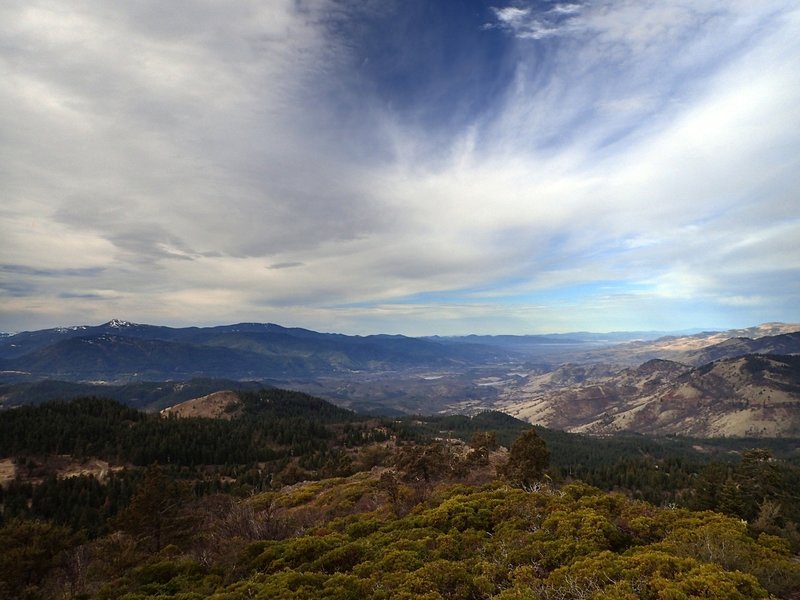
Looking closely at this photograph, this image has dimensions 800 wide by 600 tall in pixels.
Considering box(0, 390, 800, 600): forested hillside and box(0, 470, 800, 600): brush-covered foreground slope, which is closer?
box(0, 470, 800, 600): brush-covered foreground slope

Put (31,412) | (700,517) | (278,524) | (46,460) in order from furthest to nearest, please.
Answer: (31,412) < (46,460) < (278,524) < (700,517)

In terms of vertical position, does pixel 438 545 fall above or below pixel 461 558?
below

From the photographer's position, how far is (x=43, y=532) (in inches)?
1565

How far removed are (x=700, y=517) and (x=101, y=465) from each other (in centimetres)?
18600

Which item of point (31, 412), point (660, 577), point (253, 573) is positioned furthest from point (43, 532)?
point (31, 412)

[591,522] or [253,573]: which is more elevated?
[591,522]

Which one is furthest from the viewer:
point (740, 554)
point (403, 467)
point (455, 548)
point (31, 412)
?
point (31, 412)

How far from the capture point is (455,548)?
1072 inches

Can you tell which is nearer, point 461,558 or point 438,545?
point 461,558

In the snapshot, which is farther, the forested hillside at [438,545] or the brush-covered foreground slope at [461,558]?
the forested hillside at [438,545]

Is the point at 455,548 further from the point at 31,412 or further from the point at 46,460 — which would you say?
the point at 31,412

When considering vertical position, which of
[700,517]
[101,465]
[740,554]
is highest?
[740,554]

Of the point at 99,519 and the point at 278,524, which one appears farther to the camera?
the point at 99,519

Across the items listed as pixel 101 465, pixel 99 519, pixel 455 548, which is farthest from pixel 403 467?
pixel 101 465
